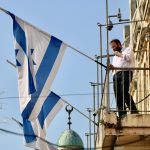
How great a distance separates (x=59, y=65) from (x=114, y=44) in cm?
118

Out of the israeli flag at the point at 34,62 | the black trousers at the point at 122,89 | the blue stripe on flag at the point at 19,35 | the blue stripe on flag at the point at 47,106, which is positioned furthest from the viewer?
the blue stripe on flag at the point at 19,35

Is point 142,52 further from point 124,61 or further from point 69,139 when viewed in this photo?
point 69,139

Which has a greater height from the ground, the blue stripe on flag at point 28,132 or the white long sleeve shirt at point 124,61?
the white long sleeve shirt at point 124,61

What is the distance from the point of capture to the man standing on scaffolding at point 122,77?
17.8m

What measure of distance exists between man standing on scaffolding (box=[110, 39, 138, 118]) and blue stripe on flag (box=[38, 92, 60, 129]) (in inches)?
47.8

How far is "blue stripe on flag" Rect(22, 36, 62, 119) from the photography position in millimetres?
17906

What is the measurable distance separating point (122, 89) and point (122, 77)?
22 centimetres

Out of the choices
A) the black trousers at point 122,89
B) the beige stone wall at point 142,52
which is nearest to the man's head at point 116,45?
the black trousers at point 122,89

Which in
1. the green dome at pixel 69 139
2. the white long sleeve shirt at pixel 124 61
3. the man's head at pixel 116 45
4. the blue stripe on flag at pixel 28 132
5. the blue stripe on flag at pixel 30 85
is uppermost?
the man's head at pixel 116 45

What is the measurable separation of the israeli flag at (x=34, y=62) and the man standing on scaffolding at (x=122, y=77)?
1.14m

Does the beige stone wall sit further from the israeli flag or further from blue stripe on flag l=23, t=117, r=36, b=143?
blue stripe on flag l=23, t=117, r=36, b=143

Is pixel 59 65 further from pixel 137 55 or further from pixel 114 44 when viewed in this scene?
pixel 137 55

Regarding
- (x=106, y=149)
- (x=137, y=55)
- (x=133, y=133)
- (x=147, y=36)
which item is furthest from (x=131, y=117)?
(x=137, y=55)

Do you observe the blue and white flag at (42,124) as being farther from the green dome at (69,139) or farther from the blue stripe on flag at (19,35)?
the green dome at (69,139)
